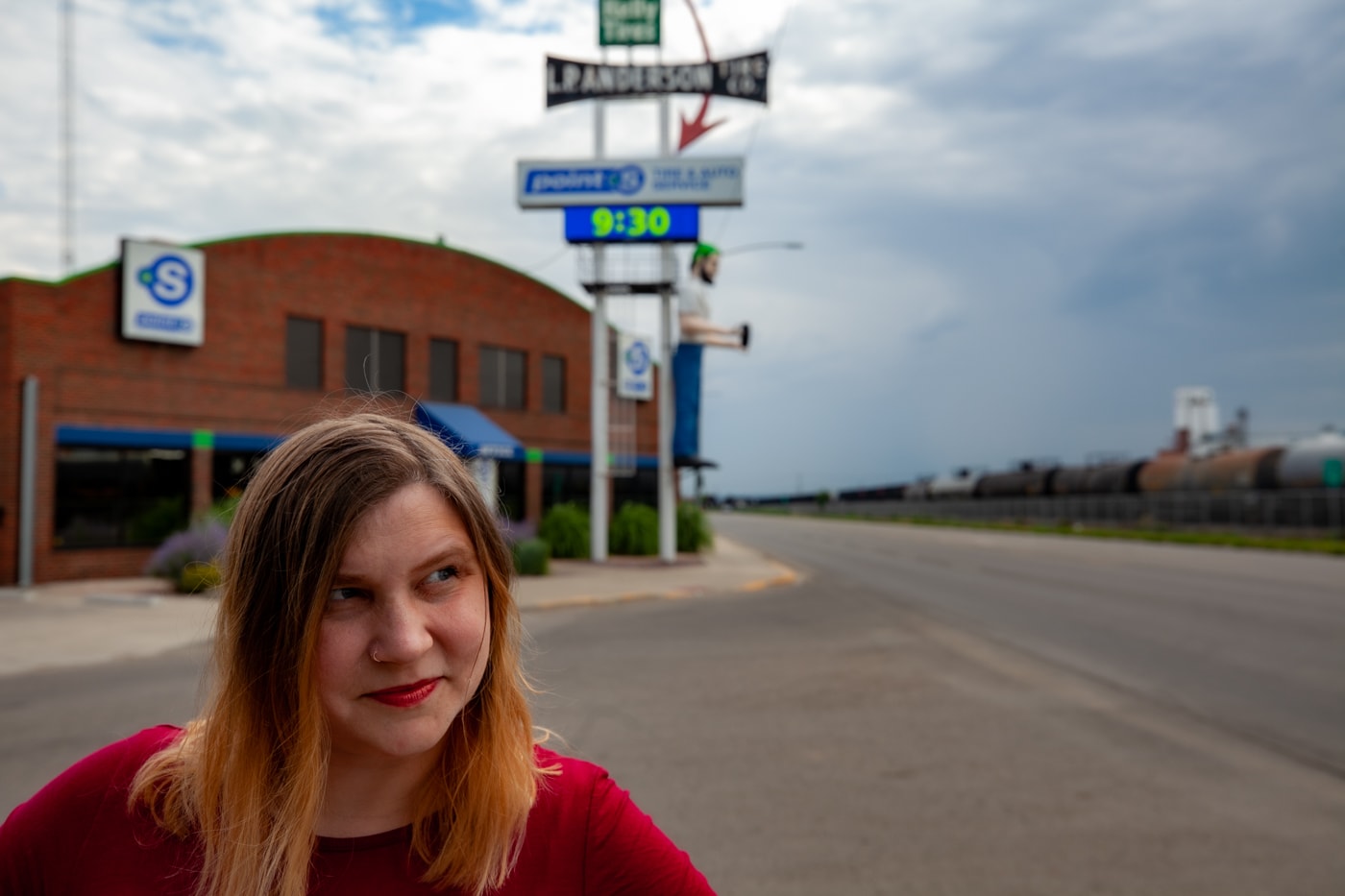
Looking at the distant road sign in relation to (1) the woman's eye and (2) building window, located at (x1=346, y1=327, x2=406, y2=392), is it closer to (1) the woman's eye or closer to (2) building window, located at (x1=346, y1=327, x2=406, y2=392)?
(2) building window, located at (x1=346, y1=327, x2=406, y2=392)

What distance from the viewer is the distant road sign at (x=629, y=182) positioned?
79.3ft

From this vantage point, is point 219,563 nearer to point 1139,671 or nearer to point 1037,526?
point 1139,671

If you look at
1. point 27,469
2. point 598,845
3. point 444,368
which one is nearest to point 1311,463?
point 444,368

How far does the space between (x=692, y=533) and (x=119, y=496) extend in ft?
48.4

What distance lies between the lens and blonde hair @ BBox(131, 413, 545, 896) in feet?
5.14

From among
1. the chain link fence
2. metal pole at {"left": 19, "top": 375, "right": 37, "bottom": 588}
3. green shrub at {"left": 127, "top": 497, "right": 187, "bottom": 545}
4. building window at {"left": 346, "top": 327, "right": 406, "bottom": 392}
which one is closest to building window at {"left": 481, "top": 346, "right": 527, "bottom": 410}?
building window at {"left": 346, "top": 327, "right": 406, "bottom": 392}

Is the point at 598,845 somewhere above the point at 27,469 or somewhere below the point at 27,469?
below

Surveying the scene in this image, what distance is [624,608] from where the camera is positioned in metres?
16.3

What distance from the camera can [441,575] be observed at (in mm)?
1681

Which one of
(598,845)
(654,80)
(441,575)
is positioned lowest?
(598,845)

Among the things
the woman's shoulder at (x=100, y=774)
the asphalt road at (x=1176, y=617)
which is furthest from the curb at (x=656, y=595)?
the woman's shoulder at (x=100, y=774)

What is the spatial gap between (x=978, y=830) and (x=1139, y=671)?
18.1 feet

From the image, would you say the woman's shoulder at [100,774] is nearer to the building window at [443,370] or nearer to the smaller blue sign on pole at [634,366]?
the building window at [443,370]

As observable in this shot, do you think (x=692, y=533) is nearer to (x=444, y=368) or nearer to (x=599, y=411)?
(x=599, y=411)
